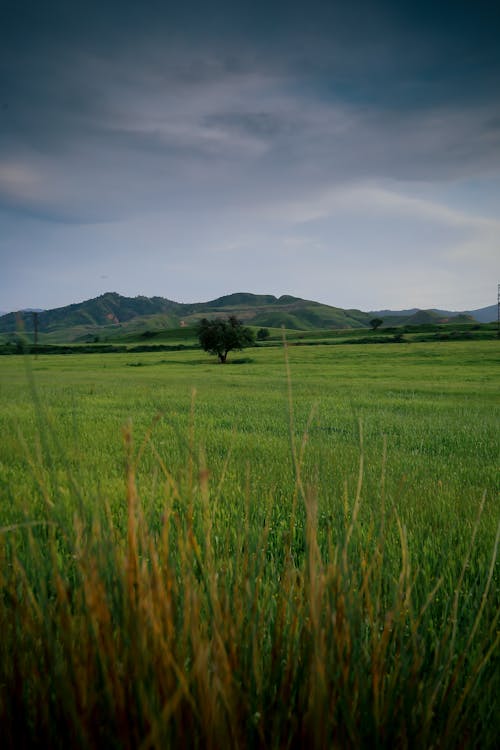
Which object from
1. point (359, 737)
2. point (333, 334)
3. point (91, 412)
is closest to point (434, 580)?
point (359, 737)

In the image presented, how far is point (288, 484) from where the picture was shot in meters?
5.84

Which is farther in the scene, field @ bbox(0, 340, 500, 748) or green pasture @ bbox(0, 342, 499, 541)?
green pasture @ bbox(0, 342, 499, 541)

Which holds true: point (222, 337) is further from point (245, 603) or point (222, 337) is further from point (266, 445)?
point (245, 603)

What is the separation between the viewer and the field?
4.40ft

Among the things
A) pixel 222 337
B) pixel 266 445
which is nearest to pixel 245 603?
pixel 266 445

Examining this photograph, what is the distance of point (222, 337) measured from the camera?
63188 millimetres

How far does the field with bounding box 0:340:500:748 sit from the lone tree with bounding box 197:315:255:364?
180 ft

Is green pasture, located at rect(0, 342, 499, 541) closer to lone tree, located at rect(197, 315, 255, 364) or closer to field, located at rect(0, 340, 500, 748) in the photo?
field, located at rect(0, 340, 500, 748)

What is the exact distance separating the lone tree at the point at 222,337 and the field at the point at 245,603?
54889mm

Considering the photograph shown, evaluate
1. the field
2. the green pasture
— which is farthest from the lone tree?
the field

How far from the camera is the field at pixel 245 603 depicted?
134cm

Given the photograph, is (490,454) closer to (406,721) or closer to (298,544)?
(298,544)

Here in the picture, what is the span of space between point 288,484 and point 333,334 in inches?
5312

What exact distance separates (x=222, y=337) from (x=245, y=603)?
61.5 meters
